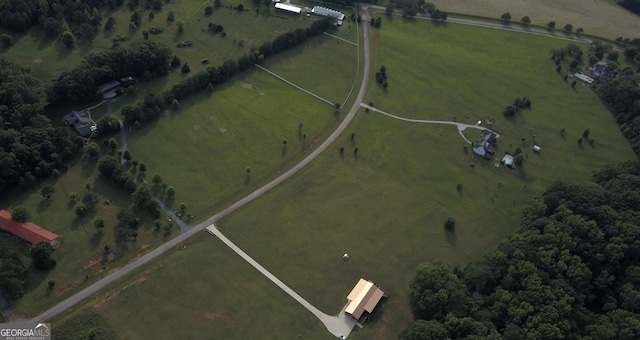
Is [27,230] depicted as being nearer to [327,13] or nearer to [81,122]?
[81,122]

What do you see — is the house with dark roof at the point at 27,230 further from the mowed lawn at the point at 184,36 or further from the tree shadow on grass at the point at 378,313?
the tree shadow on grass at the point at 378,313

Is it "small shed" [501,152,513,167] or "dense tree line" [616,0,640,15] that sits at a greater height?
"dense tree line" [616,0,640,15]

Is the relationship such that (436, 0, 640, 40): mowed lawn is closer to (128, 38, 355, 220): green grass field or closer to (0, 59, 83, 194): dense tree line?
(128, 38, 355, 220): green grass field

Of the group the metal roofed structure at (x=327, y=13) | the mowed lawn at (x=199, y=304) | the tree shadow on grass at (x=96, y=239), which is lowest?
the mowed lawn at (x=199, y=304)

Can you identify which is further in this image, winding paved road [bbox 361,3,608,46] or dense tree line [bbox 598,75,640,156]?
winding paved road [bbox 361,3,608,46]

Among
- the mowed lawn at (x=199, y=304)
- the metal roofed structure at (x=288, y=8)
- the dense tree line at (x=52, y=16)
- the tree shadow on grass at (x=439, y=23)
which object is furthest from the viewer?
the tree shadow on grass at (x=439, y=23)

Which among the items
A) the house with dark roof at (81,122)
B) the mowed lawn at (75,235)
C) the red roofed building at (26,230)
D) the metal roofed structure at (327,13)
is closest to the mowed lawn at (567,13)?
the metal roofed structure at (327,13)

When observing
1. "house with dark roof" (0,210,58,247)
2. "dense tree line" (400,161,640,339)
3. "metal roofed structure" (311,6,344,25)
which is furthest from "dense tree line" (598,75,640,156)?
"house with dark roof" (0,210,58,247)
